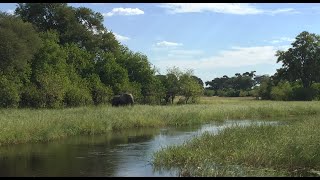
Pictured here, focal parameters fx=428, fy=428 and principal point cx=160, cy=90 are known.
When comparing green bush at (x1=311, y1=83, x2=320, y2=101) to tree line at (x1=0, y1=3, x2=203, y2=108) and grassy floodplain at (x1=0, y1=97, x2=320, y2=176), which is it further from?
grassy floodplain at (x1=0, y1=97, x2=320, y2=176)

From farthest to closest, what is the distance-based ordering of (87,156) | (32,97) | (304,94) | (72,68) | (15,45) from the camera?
(304,94)
(72,68)
(32,97)
(15,45)
(87,156)

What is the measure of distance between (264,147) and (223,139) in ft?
8.85

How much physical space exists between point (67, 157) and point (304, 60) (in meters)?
78.5

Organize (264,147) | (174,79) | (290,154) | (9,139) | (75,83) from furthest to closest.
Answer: (174,79) → (75,83) → (9,139) → (264,147) → (290,154)

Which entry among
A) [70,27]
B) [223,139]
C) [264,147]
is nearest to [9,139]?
[223,139]

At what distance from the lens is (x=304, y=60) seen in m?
88.1

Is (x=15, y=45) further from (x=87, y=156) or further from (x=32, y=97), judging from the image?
(x=87, y=156)

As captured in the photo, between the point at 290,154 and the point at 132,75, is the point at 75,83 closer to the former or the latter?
the point at 132,75

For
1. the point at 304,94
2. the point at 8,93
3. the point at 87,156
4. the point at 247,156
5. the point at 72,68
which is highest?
the point at 72,68

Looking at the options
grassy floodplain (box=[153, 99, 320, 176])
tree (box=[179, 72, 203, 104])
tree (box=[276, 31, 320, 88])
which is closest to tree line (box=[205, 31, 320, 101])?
tree (box=[276, 31, 320, 88])

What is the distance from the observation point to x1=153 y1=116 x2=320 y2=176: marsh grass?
12.8 meters

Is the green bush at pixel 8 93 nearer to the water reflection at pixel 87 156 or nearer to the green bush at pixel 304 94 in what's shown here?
the water reflection at pixel 87 156

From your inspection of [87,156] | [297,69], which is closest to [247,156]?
[87,156]

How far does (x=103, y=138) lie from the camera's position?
24.1 meters
